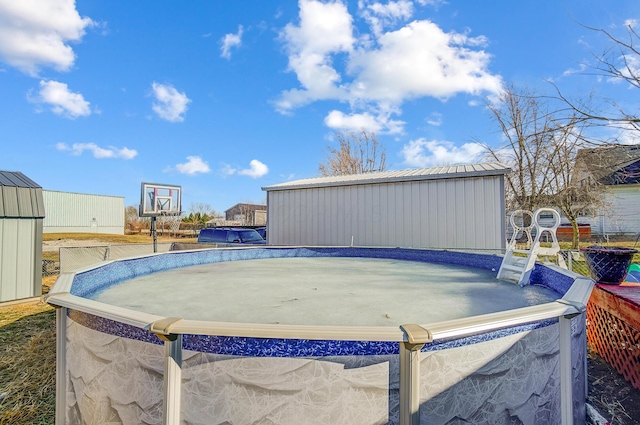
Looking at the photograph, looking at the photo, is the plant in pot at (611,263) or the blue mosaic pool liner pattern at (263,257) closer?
the blue mosaic pool liner pattern at (263,257)

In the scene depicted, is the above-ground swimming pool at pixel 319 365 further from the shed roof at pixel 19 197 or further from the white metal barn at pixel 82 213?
the white metal barn at pixel 82 213

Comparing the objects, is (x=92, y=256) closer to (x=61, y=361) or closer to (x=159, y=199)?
(x=159, y=199)

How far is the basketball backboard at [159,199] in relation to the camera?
8.60 metres

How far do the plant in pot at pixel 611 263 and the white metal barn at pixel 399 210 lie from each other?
247 centimetres

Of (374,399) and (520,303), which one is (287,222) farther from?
(374,399)

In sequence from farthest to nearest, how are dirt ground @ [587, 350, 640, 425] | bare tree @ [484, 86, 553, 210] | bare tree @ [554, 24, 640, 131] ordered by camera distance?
bare tree @ [484, 86, 553, 210] < bare tree @ [554, 24, 640, 131] < dirt ground @ [587, 350, 640, 425]

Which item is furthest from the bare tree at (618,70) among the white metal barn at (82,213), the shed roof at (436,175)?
the white metal barn at (82,213)

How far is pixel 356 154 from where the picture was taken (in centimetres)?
2034

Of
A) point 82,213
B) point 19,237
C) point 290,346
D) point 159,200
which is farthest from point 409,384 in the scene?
point 82,213

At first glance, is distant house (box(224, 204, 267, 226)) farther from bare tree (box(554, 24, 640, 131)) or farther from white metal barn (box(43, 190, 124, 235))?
bare tree (box(554, 24, 640, 131))

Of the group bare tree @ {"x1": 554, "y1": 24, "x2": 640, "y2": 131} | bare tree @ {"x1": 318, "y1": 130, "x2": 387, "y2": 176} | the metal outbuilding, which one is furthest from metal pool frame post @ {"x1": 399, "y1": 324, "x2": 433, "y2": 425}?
bare tree @ {"x1": 318, "y1": 130, "x2": 387, "y2": 176}

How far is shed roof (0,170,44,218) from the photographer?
564 cm

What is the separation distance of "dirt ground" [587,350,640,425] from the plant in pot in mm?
910

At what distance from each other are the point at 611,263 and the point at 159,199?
9.91 meters
